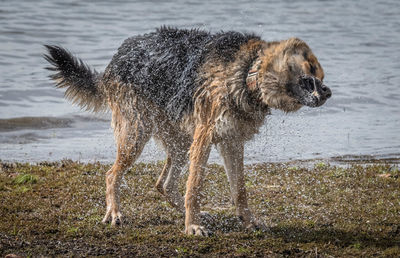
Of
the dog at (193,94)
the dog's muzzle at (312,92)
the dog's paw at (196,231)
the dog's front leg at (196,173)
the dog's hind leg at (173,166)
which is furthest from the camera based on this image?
the dog's hind leg at (173,166)

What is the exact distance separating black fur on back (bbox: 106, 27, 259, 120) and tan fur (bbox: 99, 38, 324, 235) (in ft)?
0.34

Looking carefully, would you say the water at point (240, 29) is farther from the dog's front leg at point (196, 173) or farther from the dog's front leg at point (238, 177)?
the dog's front leg at point (196, 173)

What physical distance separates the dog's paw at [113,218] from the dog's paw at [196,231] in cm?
74

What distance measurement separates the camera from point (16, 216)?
20.4 feet

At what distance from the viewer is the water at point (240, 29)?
974cm

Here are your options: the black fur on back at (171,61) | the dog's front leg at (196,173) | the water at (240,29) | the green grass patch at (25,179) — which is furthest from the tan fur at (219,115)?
the green grass patch at (25,179)

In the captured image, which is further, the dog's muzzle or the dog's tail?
the dog's tail

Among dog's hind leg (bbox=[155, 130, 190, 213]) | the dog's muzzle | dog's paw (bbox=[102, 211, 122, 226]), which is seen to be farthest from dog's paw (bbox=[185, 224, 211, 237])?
the dog's muzzle

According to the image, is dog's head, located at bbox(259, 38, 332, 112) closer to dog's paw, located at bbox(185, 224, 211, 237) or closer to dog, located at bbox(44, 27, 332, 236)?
dog, located at bbox(44, 27, 332, 236)

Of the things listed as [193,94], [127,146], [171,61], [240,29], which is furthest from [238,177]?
[240,29]

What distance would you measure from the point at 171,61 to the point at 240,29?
12.6m

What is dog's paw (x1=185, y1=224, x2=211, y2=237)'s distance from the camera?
227 inches

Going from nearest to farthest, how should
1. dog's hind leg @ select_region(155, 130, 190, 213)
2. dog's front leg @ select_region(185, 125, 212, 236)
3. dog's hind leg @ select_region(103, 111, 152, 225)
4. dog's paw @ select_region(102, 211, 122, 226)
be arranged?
1. dog's front leg @ select_region(185, 125, 212, 236)
2. dog's paw @ select_region(102, 211, 122, 226)
3. dog's hind leg @ select_region(103, 111, 152, 225)
4. dog's hind leg @ select_region(155, 130, 190, 213)

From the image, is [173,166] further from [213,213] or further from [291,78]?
[291,78]
